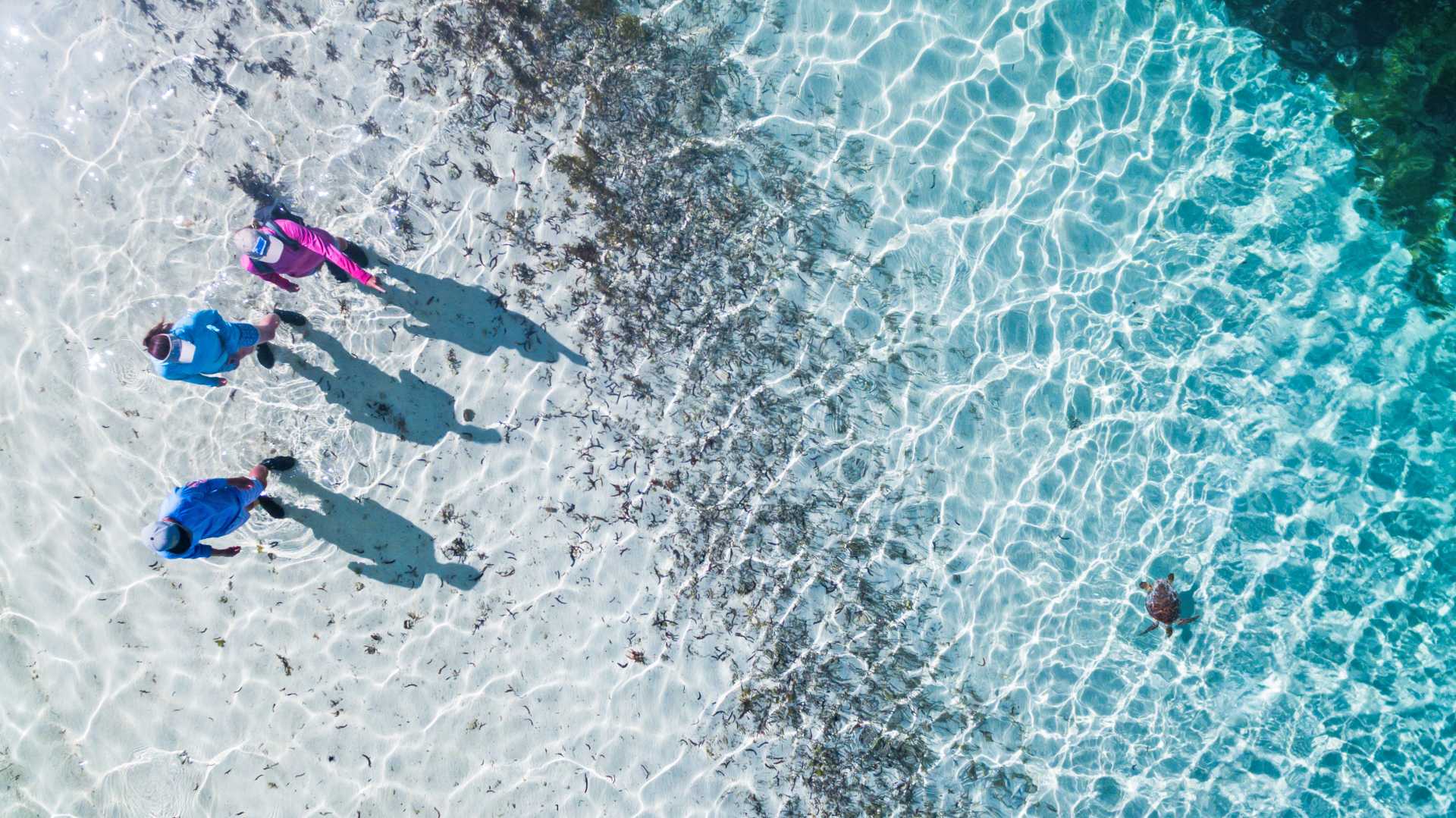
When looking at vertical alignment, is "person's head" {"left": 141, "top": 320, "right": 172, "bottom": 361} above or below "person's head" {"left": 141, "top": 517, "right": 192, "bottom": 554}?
above

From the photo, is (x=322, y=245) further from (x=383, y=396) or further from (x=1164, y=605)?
(x=1164, y=605)

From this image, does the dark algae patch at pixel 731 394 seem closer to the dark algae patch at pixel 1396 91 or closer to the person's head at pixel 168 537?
the person's head at pixel 168 537

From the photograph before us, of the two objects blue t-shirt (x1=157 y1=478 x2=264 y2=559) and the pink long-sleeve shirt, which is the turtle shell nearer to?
the pink long-sleeve shirt

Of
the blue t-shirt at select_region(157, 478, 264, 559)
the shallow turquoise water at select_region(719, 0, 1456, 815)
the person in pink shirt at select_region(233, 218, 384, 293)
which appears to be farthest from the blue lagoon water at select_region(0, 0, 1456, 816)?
the blue t-shirt at select_region(157, 478, 264, 559)

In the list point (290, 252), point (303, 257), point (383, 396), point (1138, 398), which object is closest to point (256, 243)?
point (290, 252)

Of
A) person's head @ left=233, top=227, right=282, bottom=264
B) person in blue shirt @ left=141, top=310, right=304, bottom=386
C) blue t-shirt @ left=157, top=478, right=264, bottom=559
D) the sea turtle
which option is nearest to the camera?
person in blue shirt @ left=141, top=310, right=304, bottom=386

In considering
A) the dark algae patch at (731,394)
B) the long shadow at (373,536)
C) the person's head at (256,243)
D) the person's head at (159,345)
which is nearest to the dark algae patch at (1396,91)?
the dark algae patch at (731,394)
